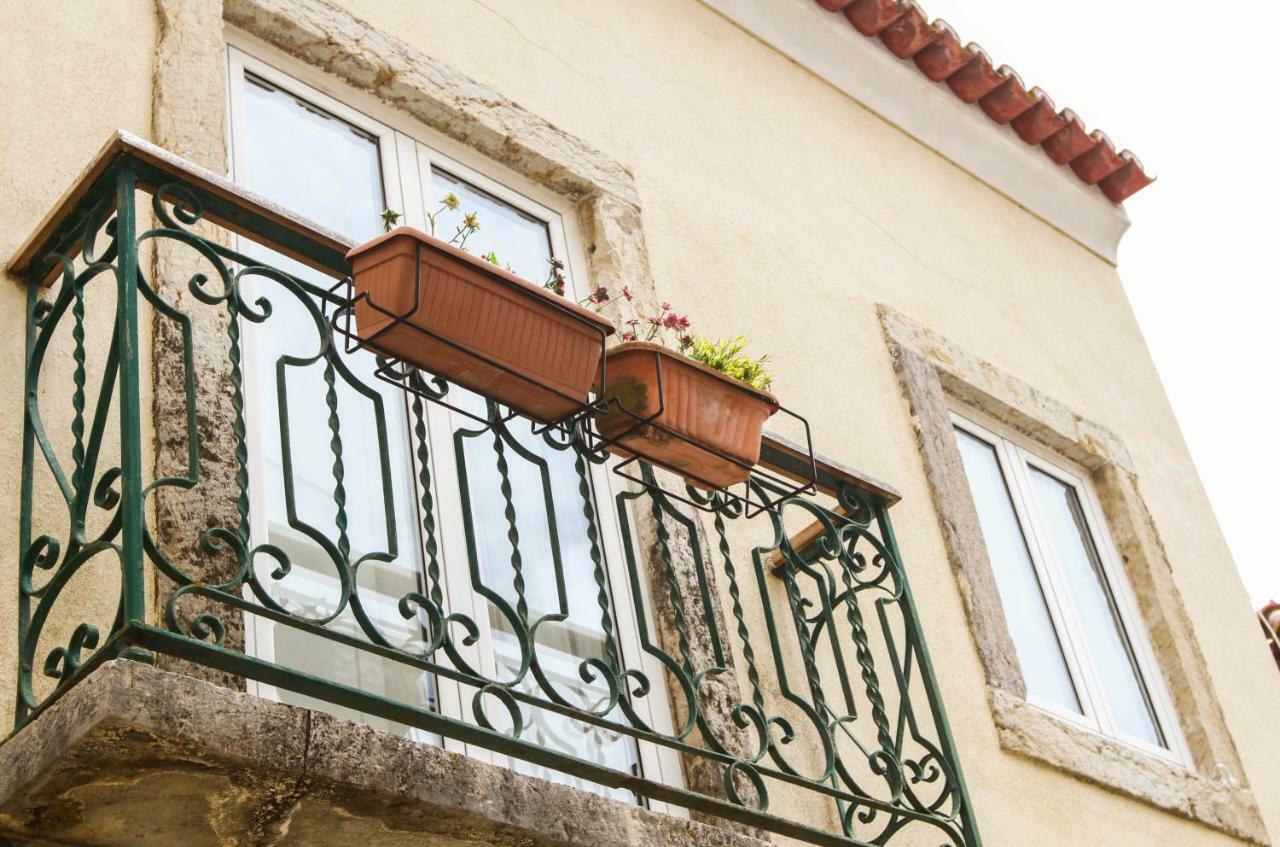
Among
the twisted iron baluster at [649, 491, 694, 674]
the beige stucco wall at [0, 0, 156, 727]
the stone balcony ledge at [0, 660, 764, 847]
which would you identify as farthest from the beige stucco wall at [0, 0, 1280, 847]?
the twisted iron baluster at [649, 491, 694, 674]

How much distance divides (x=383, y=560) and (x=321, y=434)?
0.82 meters

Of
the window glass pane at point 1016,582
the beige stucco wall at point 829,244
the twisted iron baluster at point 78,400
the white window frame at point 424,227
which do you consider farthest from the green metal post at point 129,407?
the window glass pane at point 1016,582

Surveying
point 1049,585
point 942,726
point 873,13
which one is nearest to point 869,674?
point 942,726

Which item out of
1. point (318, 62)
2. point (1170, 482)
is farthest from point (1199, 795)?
point (318, 62)

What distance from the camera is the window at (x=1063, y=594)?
5.66 metres

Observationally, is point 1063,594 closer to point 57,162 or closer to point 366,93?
point 366,93

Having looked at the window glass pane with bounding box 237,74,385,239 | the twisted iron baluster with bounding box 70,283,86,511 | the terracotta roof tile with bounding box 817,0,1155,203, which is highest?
the terracotta roof tile with bounding box 817,0,1155,203

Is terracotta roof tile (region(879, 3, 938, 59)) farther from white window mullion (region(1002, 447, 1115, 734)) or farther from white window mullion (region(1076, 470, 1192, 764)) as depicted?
white window mullion (region(1076, 470, 1192, 764))

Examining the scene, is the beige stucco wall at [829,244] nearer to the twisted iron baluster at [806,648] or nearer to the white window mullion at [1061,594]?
the white window mullion at [1061,594]

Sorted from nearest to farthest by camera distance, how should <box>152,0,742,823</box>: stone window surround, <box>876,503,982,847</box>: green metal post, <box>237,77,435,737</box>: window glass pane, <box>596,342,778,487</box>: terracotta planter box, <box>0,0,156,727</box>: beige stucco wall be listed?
<box>0,0,156,727</box>: beige stucco wall → <box>152,0,742,823</box>: stone window surround → <box>237,77,435,737</box>: window glass pane → <box>596,342,778,487</box>: terracotta planter box → <box>876,503,982,847</box>: green metal post

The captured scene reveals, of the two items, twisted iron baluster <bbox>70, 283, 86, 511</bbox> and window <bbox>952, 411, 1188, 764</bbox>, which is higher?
window <bbox>952, 411, 1188, 764</bbox>

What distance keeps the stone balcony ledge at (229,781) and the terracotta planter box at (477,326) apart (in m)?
0.82

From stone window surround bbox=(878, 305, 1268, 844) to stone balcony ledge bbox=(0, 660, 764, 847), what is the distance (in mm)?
2452

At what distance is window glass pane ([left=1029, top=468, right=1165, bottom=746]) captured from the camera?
5852mm
